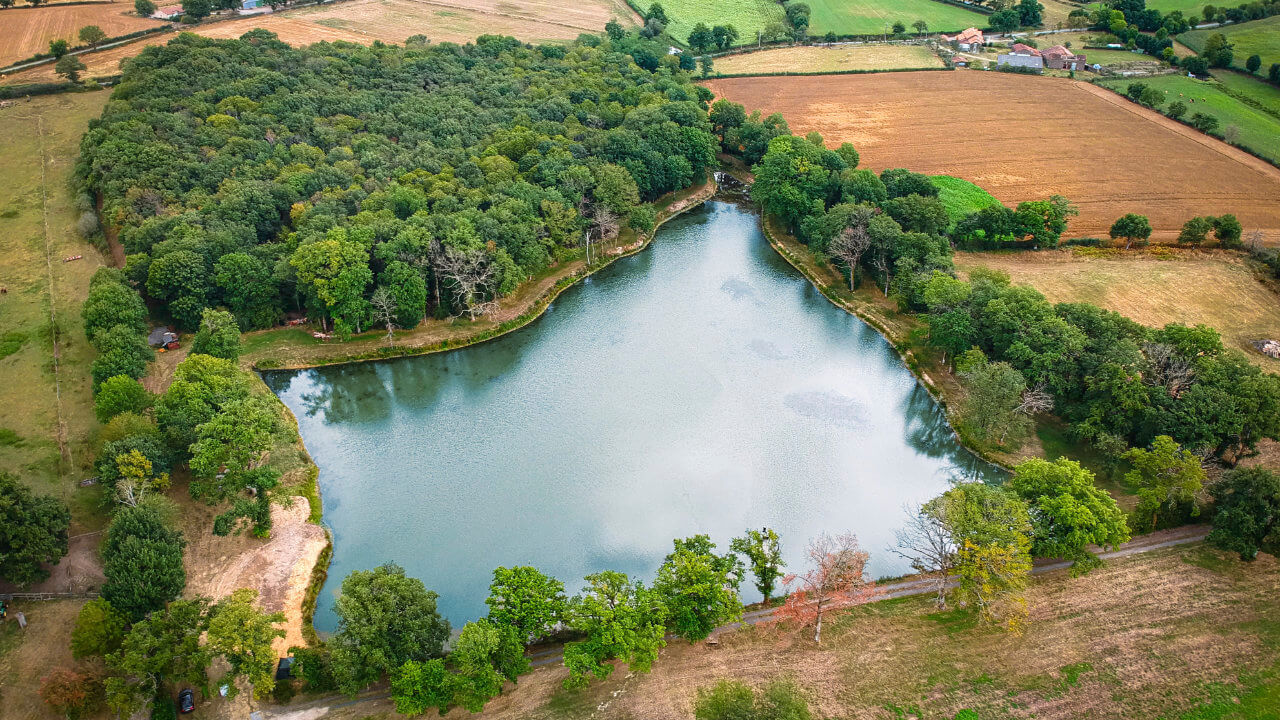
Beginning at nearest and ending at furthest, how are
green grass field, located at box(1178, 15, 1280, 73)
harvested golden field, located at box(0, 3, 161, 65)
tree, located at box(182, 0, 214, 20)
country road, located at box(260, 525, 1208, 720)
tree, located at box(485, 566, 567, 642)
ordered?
country road, located at box(260, 525, 1208, 720) → tree, located at box(485, 566, 567, 642) → harvested golden field, located at box(0, 3, 161, 65) → green grass field, located at box(1178, 15, 1280, 73) → tree, located at box(182, 0, 214, 20)

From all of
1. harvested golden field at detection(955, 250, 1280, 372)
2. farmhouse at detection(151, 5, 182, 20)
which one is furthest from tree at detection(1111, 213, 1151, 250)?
farmhouse at detection(151, 5, 182, 20)

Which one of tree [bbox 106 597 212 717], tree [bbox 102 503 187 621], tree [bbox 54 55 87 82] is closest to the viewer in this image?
tree [bbox 106 597 212 717]

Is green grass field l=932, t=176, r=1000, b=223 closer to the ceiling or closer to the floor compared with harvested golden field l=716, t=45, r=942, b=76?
closer to the floor

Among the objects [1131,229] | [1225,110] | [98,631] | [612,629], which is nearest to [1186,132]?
[1225,110]

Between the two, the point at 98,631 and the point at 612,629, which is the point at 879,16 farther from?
the point at 98,631

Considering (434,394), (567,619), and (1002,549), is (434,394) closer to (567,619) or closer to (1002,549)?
(567,619)

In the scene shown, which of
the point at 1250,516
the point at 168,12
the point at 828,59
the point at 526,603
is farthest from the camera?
the point at 168,12

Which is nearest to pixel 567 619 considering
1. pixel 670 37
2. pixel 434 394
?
pixel 434 394

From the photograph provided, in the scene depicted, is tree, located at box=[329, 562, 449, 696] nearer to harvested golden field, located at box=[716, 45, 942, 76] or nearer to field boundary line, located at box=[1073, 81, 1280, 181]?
harvested golden field, located at box=[716, 45, 942, 76]
